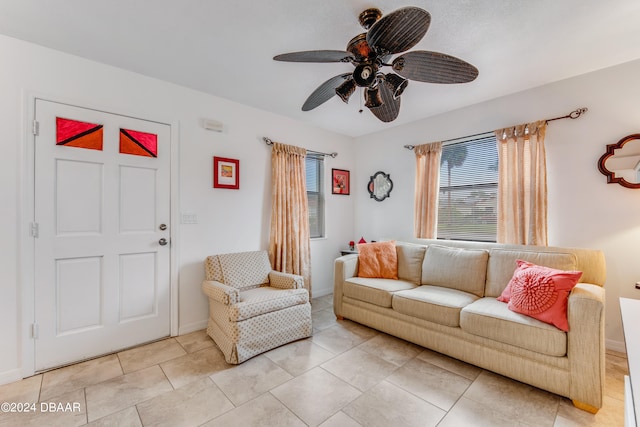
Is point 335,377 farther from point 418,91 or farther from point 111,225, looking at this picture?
point 418,91

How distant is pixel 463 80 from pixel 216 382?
259 cm

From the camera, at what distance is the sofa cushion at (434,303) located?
220 centimetres

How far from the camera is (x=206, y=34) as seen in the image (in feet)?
6.38

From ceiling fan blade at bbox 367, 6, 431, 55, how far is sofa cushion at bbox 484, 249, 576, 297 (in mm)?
2088

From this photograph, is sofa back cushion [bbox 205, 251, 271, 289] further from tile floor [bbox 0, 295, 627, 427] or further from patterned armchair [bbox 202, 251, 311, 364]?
tile floor [bbox 0, 295, 627, 427]

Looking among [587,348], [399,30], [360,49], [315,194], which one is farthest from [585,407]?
[315,194]

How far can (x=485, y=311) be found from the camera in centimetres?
205

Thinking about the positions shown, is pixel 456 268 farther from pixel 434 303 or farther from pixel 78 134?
pixel 78 134

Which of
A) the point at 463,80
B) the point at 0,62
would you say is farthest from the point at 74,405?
the point at 463,80

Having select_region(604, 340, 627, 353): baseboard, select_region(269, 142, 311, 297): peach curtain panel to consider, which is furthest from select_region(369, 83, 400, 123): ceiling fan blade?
select_region(604, 340, 627, 353): baseboard

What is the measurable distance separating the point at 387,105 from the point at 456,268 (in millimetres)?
1728

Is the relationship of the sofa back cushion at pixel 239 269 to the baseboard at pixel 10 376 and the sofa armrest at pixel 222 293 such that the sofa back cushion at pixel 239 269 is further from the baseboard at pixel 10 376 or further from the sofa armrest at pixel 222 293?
the baseboard at pixel 10 376

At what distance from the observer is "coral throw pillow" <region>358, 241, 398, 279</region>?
308cm

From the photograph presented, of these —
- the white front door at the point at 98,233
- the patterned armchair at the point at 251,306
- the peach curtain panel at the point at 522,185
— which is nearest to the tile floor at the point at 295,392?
the patterned armchair at the point at 251,306
